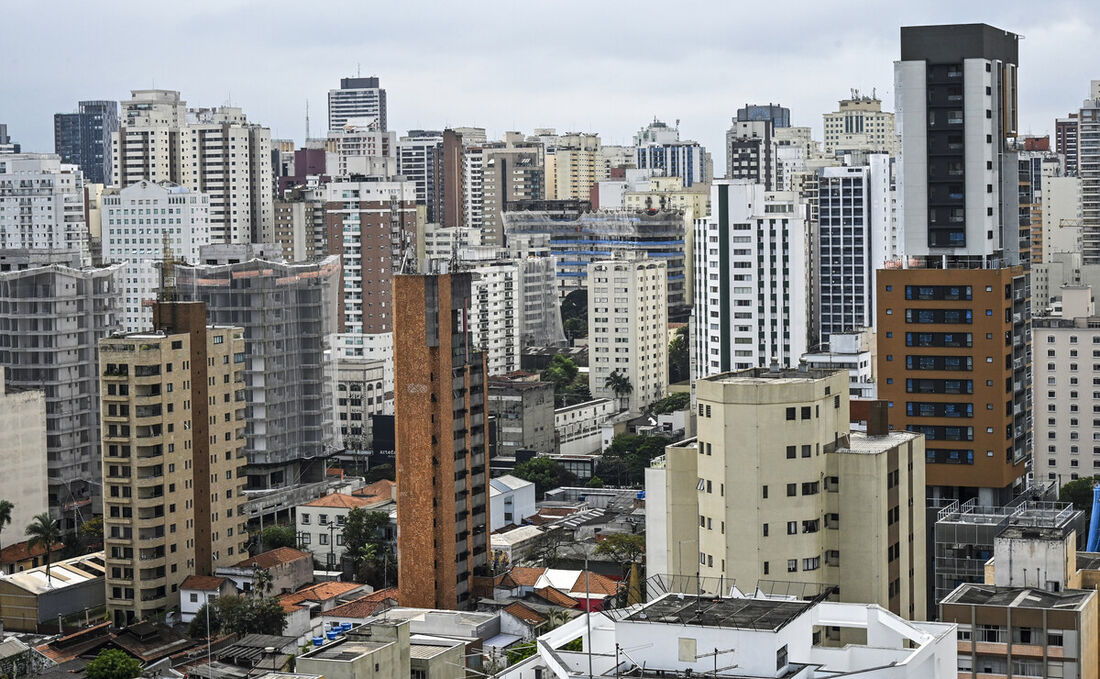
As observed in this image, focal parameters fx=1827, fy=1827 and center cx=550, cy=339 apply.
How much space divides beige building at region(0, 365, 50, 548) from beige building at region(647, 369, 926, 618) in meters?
33.0

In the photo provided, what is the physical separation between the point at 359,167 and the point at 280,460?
6155cm

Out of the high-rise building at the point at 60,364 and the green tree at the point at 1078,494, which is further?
→ the high-rise building at the point at 60,364

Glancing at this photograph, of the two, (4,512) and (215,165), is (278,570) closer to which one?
(4,512)

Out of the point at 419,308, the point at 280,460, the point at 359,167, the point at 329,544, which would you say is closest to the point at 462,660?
the point at 419,308

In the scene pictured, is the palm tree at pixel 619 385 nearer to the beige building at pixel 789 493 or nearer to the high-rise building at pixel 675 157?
the beige building at pixel 789 493

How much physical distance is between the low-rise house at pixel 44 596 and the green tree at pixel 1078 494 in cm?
3016

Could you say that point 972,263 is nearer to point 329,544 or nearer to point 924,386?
point 924,386

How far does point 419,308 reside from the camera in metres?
47.9

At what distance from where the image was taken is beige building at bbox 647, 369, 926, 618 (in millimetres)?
31984

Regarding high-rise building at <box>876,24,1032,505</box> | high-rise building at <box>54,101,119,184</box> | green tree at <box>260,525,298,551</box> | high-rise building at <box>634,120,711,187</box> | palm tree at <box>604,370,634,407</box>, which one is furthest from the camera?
high-rise building at <box>634,120,711,187</box>

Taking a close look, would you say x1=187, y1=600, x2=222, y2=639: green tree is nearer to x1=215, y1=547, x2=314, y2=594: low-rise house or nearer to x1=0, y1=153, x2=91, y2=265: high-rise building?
x1=215, y1=547, x2=314, y2=594: low-rise house

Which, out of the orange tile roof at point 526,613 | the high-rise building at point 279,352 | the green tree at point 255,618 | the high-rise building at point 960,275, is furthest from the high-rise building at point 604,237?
the orange tile roof at point 526,613

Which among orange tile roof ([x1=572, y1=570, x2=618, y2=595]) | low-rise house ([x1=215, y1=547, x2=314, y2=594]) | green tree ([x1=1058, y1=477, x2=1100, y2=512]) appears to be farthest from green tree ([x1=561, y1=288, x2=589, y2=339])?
orange tile roof ([x1=572, y1=570, x2=618, y2=595])

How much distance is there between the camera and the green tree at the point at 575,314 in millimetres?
121062
